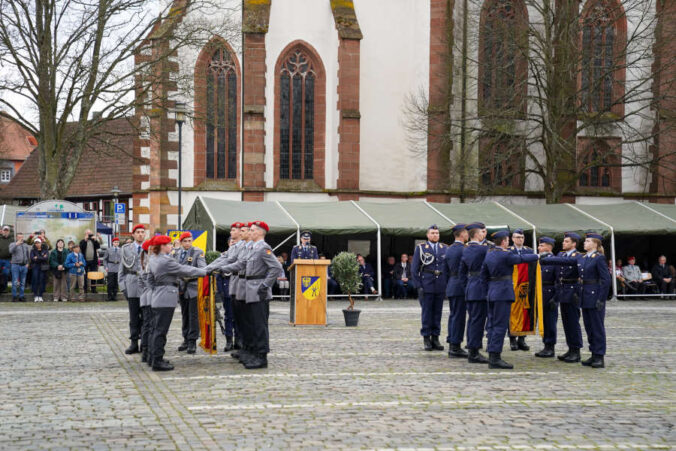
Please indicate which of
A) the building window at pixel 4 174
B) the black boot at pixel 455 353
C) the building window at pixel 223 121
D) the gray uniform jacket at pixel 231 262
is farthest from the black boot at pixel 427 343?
the building window at pixel 4 174

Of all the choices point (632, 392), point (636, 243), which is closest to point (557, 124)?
point (636, 243)

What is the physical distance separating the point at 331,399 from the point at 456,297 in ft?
13.5

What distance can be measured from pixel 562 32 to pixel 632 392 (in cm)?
2421

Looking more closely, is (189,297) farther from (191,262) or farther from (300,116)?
(300,116)

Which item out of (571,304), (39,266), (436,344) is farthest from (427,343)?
(39,266)

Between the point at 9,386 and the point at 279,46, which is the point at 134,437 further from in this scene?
the point at 279,46

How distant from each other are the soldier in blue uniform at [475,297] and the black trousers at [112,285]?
46.0 feet

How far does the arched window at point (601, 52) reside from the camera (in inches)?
1250

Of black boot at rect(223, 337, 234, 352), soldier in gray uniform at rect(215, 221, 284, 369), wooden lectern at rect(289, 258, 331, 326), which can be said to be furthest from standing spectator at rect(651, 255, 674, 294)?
soldier in gray uniform at rect(215, 221, 284, 369)

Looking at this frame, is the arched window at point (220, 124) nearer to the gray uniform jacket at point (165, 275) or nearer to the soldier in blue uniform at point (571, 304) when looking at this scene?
the gray uniform jacket at point (165, 275)

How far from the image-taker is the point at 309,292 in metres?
16.6

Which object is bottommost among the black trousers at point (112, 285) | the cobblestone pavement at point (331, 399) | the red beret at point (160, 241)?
the cobblestone pavement at point (331, 399)

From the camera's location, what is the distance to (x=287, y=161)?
35.1 m

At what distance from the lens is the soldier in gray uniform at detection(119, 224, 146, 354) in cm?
1214
